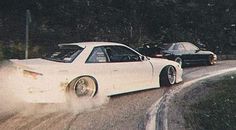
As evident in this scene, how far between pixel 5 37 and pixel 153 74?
31.2 ft

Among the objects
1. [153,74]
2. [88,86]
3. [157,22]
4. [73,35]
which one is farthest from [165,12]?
[88,86]

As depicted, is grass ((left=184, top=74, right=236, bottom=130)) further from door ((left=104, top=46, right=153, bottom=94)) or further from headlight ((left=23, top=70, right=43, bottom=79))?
headlight ((left=23, top=70, right=43, bottom=79))

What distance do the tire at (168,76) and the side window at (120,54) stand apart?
3.50 feet

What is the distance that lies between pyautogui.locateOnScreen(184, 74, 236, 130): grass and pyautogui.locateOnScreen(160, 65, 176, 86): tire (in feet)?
3.46

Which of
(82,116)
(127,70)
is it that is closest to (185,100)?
(127,70)

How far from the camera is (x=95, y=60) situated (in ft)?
30.4

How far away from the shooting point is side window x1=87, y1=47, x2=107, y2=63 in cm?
920

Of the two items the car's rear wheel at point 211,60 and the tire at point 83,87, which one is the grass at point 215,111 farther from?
the car's rear wheel at point 211,60

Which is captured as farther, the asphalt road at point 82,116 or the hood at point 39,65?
the hood at point 39,65

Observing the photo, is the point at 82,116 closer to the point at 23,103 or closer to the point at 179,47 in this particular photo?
the point at 23,103

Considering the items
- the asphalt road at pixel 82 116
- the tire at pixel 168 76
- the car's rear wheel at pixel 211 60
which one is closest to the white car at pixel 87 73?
the tire at pixel 168 76

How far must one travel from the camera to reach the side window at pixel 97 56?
9195 millimetres

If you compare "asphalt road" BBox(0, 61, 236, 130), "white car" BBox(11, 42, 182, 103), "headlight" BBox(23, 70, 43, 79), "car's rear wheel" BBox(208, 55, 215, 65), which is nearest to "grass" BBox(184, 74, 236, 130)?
"asphalt road" BBox(0, 61, 236, 130)

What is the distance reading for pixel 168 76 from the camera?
1088cm
